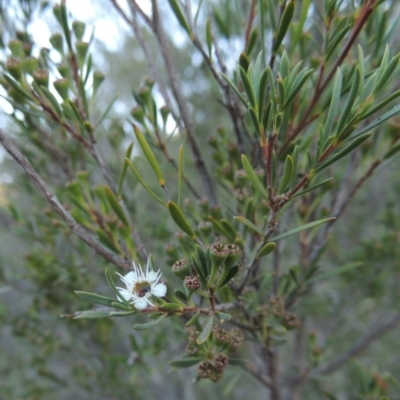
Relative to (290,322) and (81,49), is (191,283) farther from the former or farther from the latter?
(81,49)

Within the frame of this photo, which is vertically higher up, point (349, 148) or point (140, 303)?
point (349, 148)

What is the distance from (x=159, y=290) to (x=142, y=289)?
0.03 metres

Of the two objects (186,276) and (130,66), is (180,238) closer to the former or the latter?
(186,276)

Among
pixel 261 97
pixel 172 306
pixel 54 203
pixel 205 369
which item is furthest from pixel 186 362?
pixel 261 97

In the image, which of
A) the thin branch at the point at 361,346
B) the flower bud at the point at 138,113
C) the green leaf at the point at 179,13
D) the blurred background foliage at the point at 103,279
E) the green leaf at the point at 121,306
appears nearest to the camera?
the green leaf at the point at 121,306

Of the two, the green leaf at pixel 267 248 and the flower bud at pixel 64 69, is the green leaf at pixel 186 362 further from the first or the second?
the flower bud at pixel 64 69

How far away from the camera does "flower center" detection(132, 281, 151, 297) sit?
565 mm

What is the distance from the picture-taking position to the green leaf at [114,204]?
2.14 feet

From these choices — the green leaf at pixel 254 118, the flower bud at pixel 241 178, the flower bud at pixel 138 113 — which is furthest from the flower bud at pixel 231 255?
the flower bud at pixel 138 113

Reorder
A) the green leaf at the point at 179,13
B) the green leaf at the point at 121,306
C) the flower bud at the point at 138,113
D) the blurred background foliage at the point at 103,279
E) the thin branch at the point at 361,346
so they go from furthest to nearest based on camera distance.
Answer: the thin branch at the point at 361,346 → the blurred background foliage at the point at 103,279 → the flower bud at the point at 138,113 → the green leaf at the point at 179,13 → the green leaf at the point at 121,306

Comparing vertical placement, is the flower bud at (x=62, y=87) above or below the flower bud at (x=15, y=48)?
below

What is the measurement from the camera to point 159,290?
1.85 feet

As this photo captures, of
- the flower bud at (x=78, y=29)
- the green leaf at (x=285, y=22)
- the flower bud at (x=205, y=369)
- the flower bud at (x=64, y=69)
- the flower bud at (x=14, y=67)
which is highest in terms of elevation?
the flower bud at (x=78, y=29)

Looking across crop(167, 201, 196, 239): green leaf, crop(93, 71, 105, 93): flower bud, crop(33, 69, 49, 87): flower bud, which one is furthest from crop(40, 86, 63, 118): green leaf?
crop(167, 201, 196, 239): green leaf
